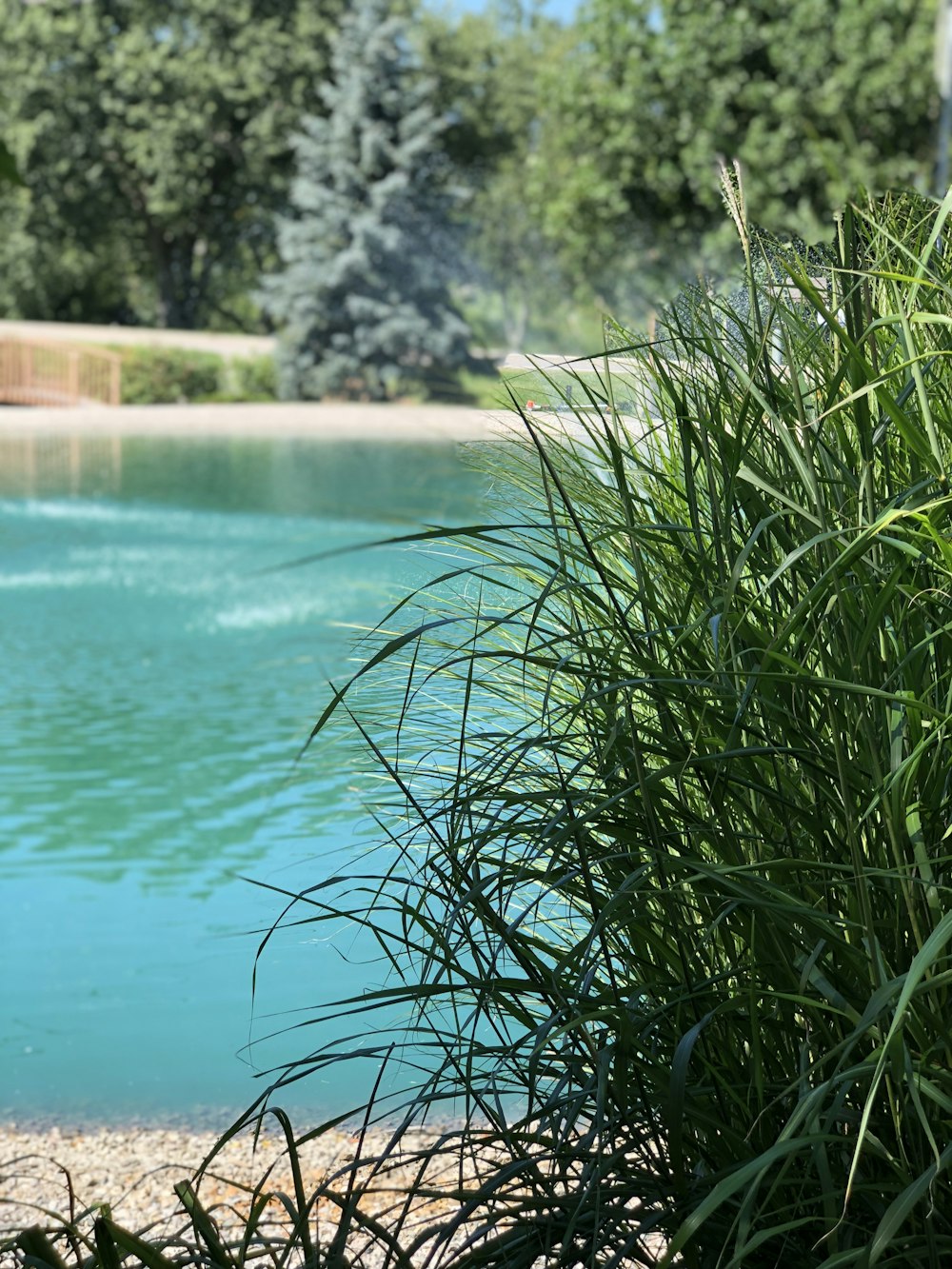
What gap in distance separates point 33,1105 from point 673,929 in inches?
92.1

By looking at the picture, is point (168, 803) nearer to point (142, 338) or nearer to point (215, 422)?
point (215, 422)

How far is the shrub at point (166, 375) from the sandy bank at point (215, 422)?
1.48 metres

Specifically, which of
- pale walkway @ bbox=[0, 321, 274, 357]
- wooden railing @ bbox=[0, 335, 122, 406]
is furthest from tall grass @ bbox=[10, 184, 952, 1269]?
pale walkway @ bbox=[0, 321, 274, 357]

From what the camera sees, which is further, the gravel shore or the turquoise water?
the turquoise water

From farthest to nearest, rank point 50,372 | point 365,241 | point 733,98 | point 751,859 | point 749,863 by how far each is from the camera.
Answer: point 733,98, point 365,241, point 50,372, point 751,859, point 749,863

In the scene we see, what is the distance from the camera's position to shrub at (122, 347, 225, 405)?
22844mm

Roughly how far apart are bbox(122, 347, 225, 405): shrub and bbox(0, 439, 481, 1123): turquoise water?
11426 mm

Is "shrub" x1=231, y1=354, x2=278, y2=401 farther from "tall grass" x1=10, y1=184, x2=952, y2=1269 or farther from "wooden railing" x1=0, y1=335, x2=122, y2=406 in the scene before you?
"tall grass" x1=10, y1=184, x2=952, y2=1269

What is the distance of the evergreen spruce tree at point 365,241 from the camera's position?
77.7ft

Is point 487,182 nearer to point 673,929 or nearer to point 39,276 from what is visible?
point 39,276

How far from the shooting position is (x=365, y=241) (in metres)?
24.1

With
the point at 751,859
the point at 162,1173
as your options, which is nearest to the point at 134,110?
the point at 162,1173

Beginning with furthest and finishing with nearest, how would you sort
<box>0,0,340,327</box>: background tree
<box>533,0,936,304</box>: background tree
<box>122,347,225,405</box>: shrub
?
1. <box>0,0,340,327</box>: background tree
2. <box>533,0,936,304</box>: background tree
3. <box>122,347,225,405</box>: shrub

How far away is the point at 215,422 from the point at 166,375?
13.5 ft
